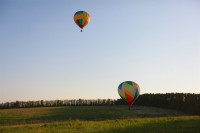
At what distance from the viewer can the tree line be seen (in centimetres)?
4756

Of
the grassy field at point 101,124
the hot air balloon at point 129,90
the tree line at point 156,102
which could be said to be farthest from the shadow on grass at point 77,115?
the tree line at point 156,102

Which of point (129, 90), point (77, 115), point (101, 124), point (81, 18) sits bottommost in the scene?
point (77, 115)

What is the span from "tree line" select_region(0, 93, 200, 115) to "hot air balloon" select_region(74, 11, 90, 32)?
26607mm

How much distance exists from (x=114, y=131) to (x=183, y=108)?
116 feet

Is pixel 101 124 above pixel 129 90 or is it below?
below

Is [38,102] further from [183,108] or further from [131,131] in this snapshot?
[131,131]

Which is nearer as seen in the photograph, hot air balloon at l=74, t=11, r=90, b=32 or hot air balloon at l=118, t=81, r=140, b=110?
hot air balloon at l=74, t=11, r=90, b=32

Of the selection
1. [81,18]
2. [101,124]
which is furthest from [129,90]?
[101,124]

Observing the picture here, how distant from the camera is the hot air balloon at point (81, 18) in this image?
33375 millimetres

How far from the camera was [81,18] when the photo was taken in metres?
33.5

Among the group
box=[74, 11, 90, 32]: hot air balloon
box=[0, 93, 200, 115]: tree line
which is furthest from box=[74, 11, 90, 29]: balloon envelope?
box=[0, 93, 200, 115]: tree line

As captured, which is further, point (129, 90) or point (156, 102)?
point (156, 102)

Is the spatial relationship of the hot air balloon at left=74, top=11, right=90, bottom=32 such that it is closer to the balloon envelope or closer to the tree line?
the balloon envelope

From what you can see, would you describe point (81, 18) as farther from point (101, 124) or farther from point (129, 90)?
point (101, 124)
